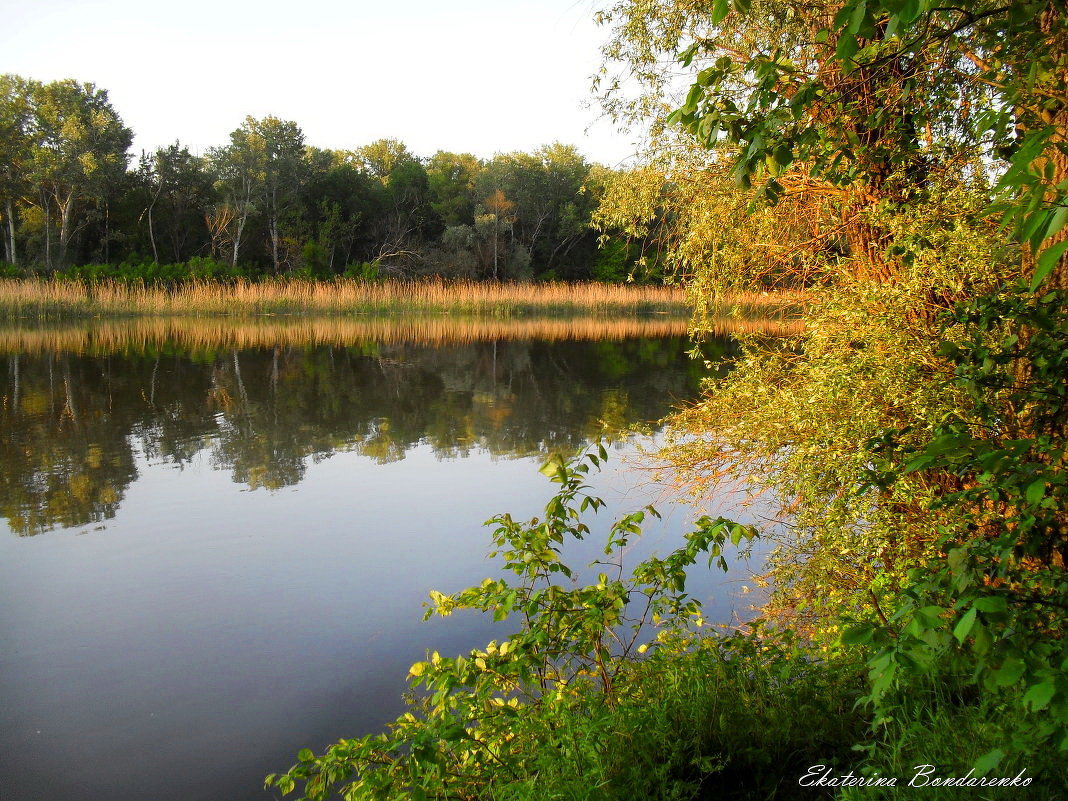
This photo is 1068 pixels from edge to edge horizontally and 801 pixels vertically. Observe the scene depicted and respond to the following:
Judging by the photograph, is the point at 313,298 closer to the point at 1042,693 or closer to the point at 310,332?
the point at 310,332

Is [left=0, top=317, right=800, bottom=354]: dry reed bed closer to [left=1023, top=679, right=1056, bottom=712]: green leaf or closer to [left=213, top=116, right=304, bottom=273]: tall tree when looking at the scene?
[left=213, top=116, right=304, bottom=273]: tall tree

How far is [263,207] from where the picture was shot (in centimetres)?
4284

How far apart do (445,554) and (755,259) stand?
409 cm

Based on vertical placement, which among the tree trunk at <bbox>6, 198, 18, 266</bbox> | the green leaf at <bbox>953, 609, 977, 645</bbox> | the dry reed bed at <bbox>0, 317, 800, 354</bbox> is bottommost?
the dry reed bed at <bbox>0, 317, 800, 354</bbox>

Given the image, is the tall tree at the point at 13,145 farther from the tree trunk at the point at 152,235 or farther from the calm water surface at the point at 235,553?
the calm water surface at the point at 235,553

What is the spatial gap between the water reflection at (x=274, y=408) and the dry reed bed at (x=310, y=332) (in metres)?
0.91

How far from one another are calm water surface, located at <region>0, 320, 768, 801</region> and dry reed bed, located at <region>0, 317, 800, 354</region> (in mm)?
6894

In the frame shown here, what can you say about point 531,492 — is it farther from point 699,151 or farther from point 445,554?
point 699,151

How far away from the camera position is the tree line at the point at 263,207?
37.2 m

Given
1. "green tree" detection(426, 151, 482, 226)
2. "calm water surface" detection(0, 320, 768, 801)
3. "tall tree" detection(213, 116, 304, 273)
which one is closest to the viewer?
"calm water surface" detection(0, 320, 768, 801)

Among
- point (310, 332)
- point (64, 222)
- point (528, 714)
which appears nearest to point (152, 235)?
point (64, 222)

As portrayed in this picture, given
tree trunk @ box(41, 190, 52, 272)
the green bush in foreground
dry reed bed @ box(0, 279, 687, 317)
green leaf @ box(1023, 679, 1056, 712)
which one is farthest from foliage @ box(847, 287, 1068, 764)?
tree trunk @ box(41, 190, 52, 272)

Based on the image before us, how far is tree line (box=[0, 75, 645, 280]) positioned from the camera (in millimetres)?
37219

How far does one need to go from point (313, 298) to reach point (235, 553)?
28.5 m
